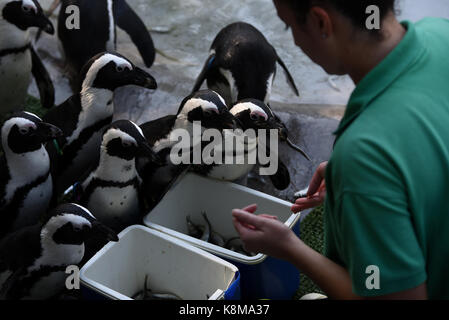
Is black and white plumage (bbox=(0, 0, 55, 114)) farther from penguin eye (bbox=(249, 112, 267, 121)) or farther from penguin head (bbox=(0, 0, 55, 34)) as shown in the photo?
penguin eye (bbox=(249, 112, 267, 121))

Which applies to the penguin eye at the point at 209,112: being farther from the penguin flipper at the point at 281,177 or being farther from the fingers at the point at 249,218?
the fingers at the point at 249,218

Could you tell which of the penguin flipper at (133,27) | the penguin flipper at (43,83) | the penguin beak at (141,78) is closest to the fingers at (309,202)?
the penguin beak at (141,78)

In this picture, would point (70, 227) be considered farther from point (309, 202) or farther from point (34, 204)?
point (309, 202)

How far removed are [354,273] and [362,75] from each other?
0.29 meters

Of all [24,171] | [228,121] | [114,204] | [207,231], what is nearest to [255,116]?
[228,121]

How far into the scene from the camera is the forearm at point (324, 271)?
912 millimetres

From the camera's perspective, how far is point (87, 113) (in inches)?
83.2

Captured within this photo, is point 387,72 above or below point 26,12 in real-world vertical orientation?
above

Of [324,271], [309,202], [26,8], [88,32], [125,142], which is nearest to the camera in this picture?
[324,271]

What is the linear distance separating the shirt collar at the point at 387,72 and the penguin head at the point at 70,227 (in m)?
0.94

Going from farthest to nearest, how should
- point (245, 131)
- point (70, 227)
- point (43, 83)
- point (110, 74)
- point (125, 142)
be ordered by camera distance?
point (43, 83) → point (110, 74) → point (245, 131) → point (125, 142) → point (70, 227)

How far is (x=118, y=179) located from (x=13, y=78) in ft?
3.21
